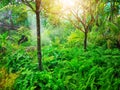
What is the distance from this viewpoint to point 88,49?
7.67 m

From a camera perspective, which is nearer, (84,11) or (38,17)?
(38,17)

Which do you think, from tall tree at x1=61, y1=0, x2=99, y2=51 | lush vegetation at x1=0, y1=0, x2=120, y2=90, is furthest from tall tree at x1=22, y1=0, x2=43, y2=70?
tall tree at x1=61, y1=0, x2=99, y2=51

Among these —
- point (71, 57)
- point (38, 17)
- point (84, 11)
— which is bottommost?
point (71, 57)

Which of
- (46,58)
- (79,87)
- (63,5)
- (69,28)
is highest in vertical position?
(63,5)

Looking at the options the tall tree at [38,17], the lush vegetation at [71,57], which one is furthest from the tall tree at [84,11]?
the tall tree at [38,17]

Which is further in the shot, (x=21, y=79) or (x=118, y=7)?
(x=118, y=7)

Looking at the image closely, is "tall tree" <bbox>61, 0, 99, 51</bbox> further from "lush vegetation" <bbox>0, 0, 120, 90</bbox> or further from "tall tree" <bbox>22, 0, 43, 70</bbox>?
"tall tree" <bbox>22, 0, 43, 70</bbox>

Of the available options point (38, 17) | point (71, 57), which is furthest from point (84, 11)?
point (38, 17)

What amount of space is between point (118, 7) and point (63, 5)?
8.75 feet

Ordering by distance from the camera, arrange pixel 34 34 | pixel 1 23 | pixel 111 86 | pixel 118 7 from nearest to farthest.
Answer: pixel 111 86
pixel 118 7
pixel 34 34
pixel 1 23

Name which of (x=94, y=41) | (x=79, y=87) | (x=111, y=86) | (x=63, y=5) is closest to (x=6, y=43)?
(x=63, y=5)

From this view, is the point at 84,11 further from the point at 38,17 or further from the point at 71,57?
the point at 38,17

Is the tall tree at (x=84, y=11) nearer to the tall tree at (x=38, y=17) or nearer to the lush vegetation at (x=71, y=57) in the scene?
the lush vegetation at (x=71, y=57)

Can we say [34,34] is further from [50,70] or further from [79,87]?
[79,87]
